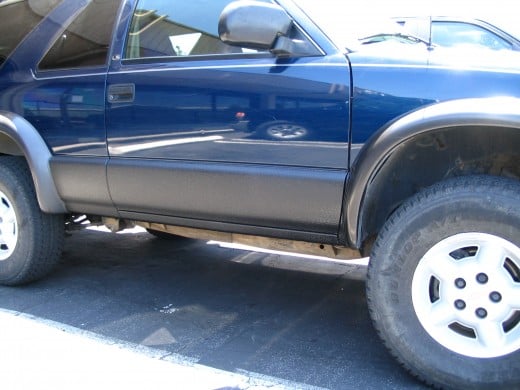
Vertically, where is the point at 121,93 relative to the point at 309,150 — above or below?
above

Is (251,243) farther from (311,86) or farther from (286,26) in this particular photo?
(286,26)

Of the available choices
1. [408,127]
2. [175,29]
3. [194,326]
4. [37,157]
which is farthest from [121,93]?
[408,127]

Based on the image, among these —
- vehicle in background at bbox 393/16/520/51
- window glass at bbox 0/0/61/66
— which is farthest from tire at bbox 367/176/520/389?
vehicle in background at bbox 393/16/520/51

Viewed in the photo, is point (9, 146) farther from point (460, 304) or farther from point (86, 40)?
point (460, 304)

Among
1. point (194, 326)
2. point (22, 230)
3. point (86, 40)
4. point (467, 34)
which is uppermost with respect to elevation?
point (86, 40)

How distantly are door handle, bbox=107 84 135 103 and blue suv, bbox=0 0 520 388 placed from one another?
1 centimetres

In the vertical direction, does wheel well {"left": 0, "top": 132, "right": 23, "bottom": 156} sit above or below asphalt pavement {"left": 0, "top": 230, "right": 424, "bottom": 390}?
above

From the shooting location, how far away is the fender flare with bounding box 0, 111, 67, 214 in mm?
3406

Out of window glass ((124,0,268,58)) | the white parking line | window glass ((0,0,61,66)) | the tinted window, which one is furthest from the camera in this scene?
window glass ((0,0,61,66))

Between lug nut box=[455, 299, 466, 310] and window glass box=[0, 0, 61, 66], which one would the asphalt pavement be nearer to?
lug nut box=[455, 299, 466, 310]

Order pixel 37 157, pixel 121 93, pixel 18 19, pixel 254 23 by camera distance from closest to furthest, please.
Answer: pixel 254 23
pixel 121 93
pixel 37 157
pixel 18 19

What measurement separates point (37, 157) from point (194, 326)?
1.38 m

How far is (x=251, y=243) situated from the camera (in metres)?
3.08

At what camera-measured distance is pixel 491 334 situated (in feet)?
7.67
